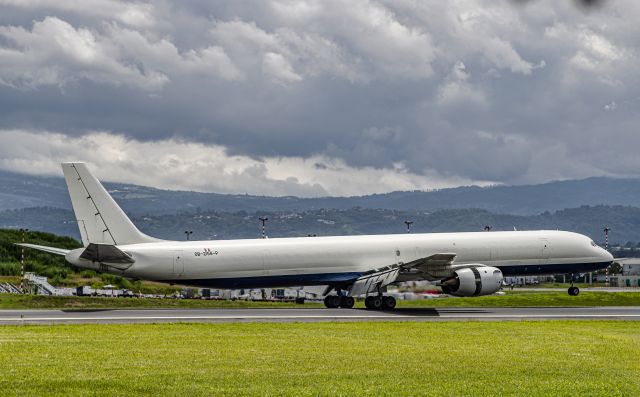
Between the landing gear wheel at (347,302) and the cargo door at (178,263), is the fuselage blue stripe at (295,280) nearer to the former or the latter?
the cargo door at (178,263)

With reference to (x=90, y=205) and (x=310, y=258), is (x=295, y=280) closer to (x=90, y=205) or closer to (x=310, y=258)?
(x=310, y=258)

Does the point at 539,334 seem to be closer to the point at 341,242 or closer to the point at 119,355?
the point at 119,355

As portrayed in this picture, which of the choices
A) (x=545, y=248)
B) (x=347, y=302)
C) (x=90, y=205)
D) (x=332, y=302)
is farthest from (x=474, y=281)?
(x=90, y=205)

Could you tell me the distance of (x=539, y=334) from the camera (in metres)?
42.2

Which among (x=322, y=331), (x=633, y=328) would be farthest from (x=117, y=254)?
(x=633, y=328)

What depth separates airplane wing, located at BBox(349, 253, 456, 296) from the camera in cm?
6172

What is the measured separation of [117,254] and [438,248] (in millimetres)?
23433

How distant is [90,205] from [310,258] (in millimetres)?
15720

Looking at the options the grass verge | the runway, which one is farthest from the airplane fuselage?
the grass verge

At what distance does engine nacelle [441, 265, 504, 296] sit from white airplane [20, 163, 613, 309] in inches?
2.7

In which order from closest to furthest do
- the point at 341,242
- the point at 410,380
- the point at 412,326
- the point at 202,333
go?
1. the point at 410,380
2. the point at 202,333
3. the point at 412,326
4. the point at 341,242

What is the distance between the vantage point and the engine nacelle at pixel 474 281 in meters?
61.0

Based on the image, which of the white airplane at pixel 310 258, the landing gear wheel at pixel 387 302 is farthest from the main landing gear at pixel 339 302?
the landing gear wheel at pixel 387 302

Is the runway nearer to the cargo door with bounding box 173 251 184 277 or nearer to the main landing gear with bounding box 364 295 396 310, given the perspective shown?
the main landing gear with bounding box 364 295 396 310
